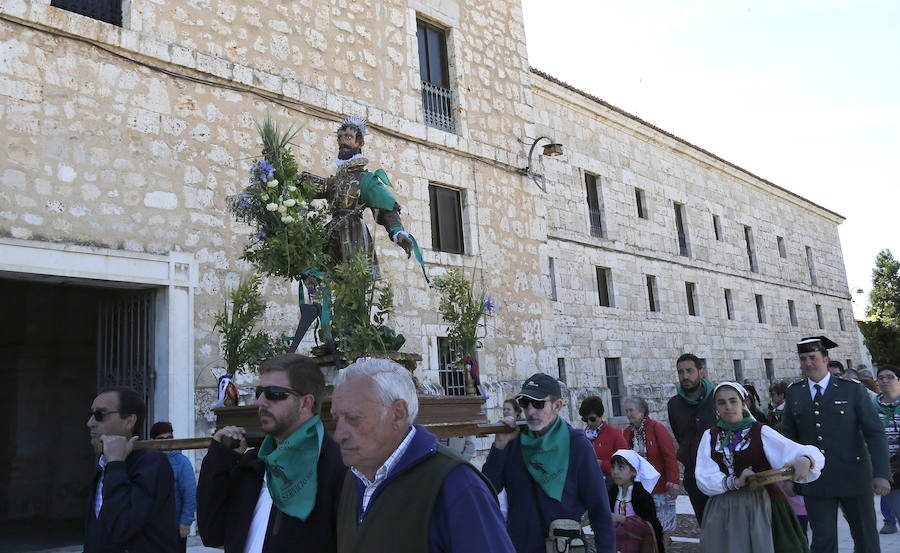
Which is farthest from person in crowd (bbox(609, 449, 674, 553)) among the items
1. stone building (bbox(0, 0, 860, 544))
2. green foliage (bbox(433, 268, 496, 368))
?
stone building (bbox(0, 0, 860, 544))

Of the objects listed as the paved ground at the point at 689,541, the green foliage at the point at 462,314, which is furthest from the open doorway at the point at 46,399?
the green foliage at the point at 462,314

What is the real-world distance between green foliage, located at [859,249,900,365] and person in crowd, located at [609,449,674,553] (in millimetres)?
33043

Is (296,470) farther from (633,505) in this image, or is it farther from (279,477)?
(633,505)

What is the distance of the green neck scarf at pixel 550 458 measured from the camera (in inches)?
140

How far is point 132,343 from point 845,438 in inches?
279

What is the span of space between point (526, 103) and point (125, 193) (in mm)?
7616

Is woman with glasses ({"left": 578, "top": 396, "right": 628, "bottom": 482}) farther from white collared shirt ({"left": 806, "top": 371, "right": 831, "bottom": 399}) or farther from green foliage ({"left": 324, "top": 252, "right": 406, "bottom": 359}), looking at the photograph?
green foliage ({"left": 324, "top": 252, "right": 406, "bottom": 359})

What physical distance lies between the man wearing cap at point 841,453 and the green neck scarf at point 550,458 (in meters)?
2.52

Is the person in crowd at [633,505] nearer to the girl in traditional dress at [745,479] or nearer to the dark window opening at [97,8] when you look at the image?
the girl in traditional dress at [745,479]

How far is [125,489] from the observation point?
2.96 m

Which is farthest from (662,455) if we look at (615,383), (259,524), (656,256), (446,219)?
(656,256)

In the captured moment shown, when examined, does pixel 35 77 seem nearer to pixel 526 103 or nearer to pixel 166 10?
pixel 166 10

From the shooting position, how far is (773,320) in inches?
972

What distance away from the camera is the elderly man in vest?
70.7 inches
